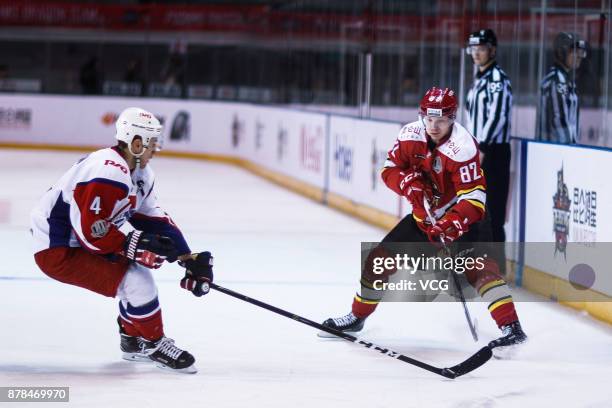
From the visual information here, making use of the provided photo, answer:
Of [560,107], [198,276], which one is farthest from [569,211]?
[198,276]

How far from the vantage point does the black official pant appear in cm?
685

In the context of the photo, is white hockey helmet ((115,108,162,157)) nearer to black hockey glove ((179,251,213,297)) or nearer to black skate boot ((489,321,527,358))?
black hockey glove ((179,251,213,297))

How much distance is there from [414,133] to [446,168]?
8.9 inches

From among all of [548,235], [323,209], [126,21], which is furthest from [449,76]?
[126,21]

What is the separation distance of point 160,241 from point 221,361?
62cm

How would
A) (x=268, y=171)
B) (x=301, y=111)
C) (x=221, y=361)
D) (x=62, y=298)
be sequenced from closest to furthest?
1. (x=221, y=361)
2. (x=62, y=298)
3. (x=301, y=111)
4. (x=268, y=171)

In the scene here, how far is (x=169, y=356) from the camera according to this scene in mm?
4625

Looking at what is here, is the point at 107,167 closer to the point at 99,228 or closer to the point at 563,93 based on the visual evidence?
the point at 99,228

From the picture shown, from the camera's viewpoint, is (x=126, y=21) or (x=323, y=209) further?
(x=126, y=21)

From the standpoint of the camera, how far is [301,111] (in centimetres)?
1303

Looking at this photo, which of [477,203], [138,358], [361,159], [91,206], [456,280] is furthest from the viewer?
[361,159]

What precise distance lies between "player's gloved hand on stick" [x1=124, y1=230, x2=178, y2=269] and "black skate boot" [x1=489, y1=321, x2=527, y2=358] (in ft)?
4.65

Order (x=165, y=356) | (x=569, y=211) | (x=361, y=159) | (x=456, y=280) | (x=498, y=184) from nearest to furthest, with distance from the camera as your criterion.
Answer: (x=165, y=356)
(x=456, y=280)
(x=569, y=211)
(x=498, y=184)
(x=361, y=159)

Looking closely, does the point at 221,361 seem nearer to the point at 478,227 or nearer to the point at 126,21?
the point at 478,227
